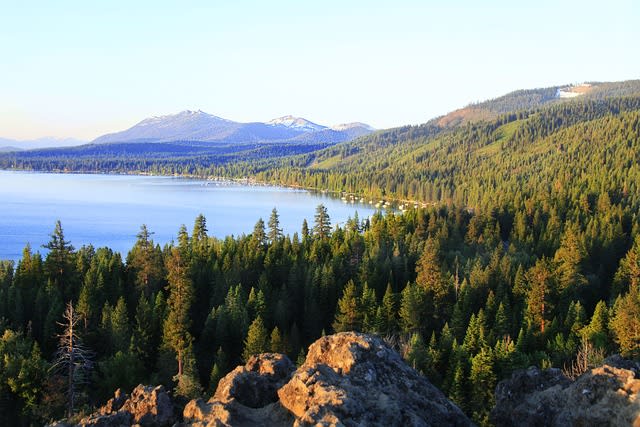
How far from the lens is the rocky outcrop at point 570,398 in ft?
37.6

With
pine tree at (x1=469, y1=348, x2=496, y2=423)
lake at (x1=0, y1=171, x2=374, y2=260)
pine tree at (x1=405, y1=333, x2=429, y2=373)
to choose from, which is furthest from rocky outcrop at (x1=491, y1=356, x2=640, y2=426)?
lake at (x1=0, y1=171, x2=374, y2=260)

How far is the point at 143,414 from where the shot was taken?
11906 millimetres

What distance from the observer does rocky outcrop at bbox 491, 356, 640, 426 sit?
37.6 ft

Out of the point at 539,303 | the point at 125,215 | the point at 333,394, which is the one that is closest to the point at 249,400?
the point at 333,394

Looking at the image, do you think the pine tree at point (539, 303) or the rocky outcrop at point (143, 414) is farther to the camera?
the pine tree at point (539, 303)

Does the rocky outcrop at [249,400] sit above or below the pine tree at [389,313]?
above

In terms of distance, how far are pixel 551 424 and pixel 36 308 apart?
Answer: 4366 centimetres

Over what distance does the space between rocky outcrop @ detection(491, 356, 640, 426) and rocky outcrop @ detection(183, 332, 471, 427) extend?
2275 mm

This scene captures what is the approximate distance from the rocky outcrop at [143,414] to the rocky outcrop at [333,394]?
1208 millimetres

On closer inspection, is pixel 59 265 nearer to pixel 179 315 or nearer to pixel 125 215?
pixel 179 315

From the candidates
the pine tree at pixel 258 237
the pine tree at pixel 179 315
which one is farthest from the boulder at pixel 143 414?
the pine tree at pixel 258 237

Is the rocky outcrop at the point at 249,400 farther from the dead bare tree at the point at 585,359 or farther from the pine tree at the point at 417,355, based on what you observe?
the dead bare tree at the point at 585,359

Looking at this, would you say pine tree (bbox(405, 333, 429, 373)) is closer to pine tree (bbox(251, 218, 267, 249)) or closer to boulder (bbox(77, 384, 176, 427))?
boulder (bbox(77, 384, 176, 427))

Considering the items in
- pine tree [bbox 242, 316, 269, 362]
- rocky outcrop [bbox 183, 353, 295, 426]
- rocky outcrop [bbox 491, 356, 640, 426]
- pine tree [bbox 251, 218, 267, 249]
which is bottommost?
pine tree [bbox 242, 316, 269, 362]
